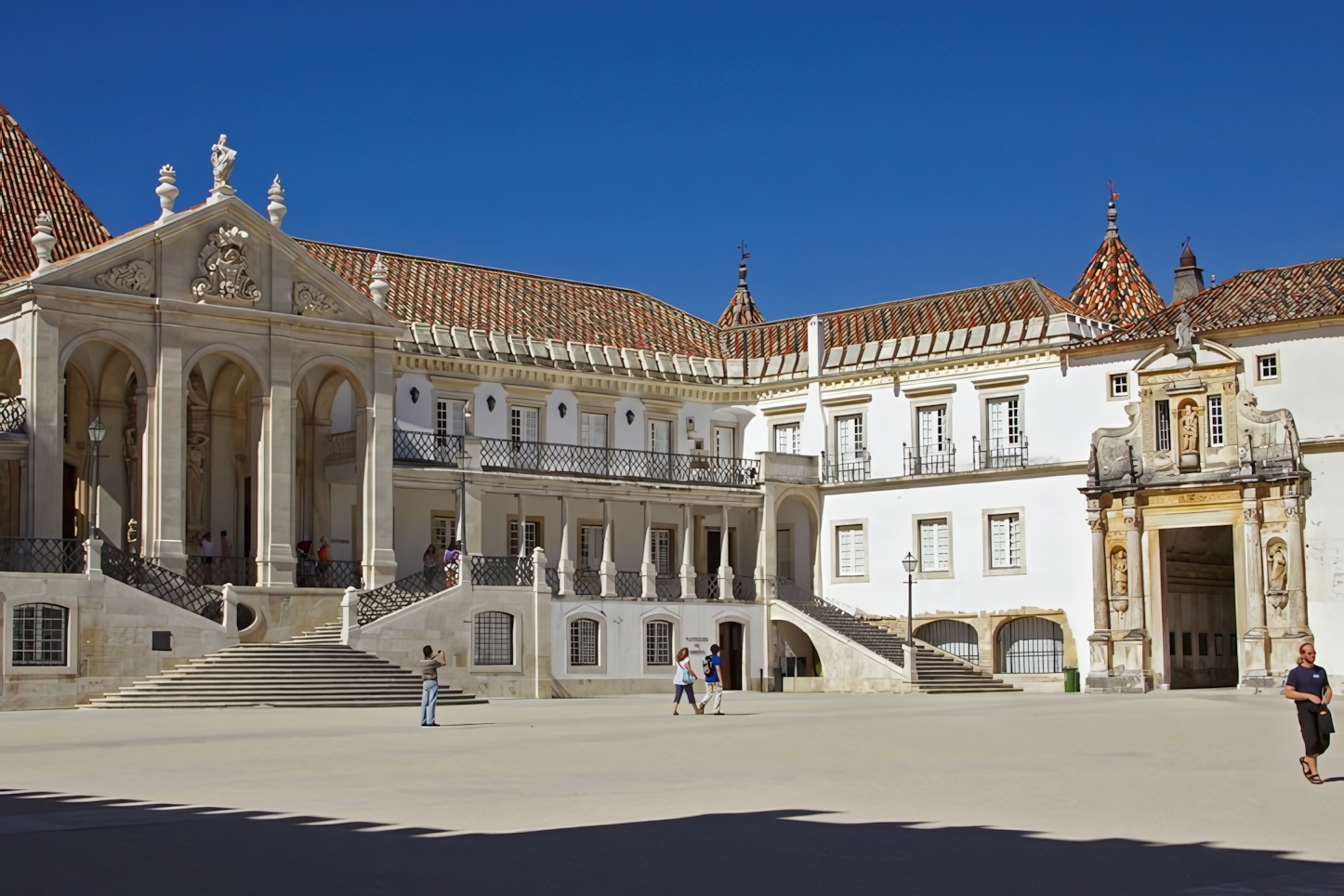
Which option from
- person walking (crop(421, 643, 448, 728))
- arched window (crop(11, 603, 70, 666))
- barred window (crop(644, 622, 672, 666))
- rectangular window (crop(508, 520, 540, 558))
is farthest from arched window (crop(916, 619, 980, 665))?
person walking (crop(421, 643, 448, 728))

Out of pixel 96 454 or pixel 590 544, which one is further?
pixel 590 544

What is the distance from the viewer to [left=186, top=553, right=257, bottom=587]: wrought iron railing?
1476 inches

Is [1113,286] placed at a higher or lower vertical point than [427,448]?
higher

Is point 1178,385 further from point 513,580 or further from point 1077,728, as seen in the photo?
point 1077,728

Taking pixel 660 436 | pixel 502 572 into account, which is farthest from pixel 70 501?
pixel 660 436

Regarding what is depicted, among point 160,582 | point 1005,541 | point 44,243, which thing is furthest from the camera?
point 1005,541

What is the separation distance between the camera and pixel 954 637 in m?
46.0

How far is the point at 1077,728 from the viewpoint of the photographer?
2453 centimetres

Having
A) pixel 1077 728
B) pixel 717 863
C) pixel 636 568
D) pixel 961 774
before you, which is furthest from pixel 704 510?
pixel 717 863

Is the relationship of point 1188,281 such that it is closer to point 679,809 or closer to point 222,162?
point 222,162

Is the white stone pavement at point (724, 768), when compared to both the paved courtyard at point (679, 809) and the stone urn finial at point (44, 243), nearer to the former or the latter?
the paved courtyard at point (679, 809)

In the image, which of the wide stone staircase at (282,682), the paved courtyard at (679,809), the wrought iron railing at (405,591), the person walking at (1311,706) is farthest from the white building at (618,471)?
the person walking at (1311,706)

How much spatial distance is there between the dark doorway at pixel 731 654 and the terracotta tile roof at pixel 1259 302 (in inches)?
428

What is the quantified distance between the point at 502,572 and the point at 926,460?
11.3m
